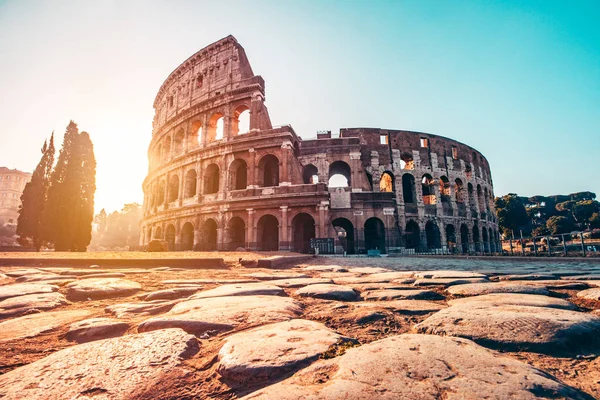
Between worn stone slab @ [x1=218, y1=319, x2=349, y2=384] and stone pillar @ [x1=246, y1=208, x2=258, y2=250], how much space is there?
48.7 ft

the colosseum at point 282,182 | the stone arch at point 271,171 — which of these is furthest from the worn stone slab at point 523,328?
the stone arch at point 271,171

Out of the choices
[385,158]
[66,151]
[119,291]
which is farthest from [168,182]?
[119,291]

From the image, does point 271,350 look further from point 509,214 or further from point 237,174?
point 509,214

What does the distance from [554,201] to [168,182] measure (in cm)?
6318

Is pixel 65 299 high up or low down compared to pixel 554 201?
down

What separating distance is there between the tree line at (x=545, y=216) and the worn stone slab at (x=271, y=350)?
43977 millimetres

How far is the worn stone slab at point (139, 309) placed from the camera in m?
1.88

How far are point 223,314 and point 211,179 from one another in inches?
726

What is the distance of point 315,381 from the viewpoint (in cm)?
89

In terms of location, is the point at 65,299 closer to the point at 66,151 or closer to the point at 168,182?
the point at 168,182

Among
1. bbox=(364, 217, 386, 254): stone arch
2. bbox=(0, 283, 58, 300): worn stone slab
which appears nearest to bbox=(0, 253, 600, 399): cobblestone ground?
bbox=(0, 283, 58, 300): worn stone slab

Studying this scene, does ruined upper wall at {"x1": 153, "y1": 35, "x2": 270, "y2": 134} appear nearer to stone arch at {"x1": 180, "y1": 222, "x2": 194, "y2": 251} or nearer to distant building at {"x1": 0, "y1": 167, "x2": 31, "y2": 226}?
stone arch at {"x1": 180, "y1": 222, "x2": 194, "y2": 251}

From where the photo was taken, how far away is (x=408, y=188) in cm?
2352

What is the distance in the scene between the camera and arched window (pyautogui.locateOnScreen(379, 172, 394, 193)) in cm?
2223
